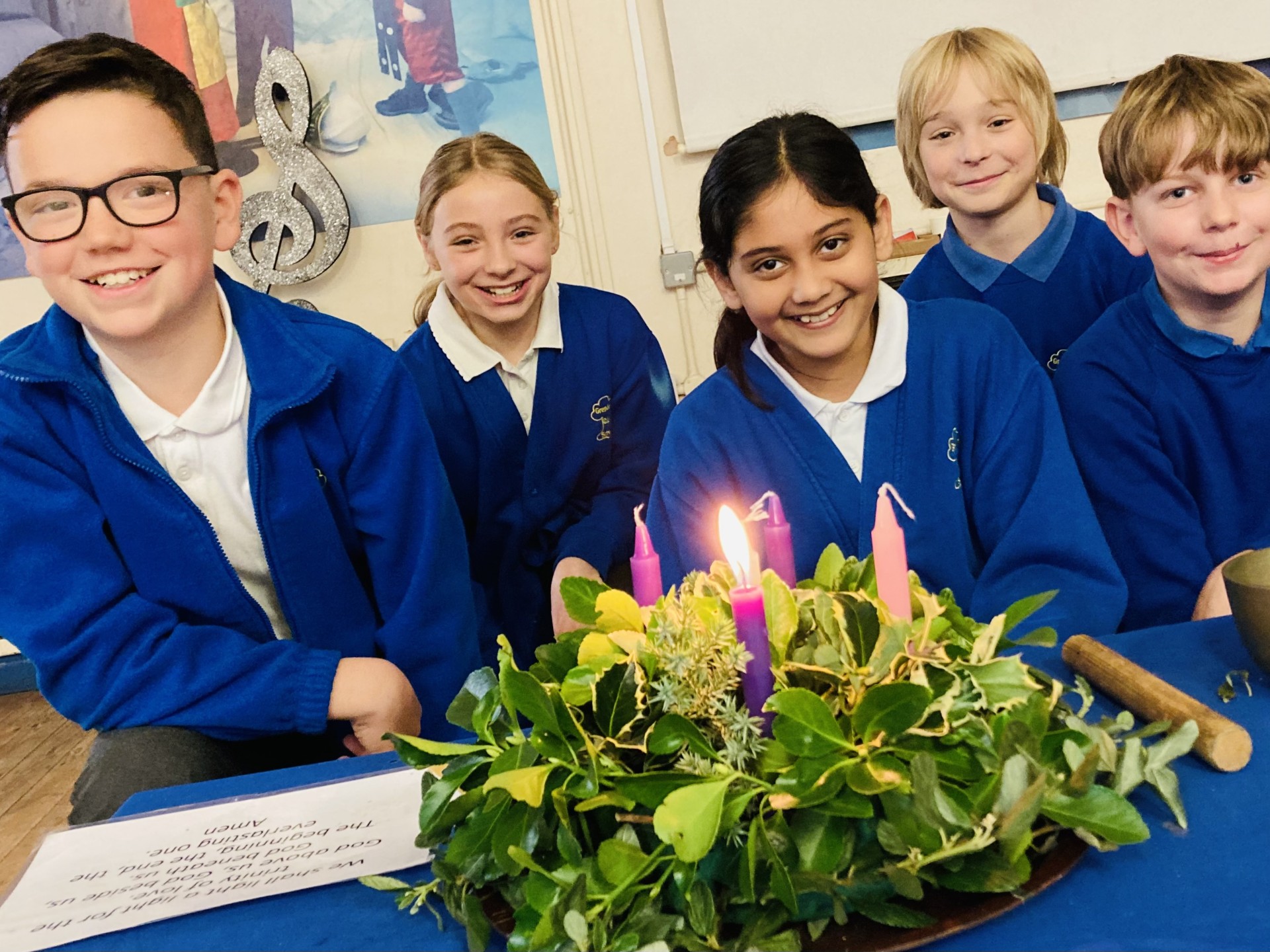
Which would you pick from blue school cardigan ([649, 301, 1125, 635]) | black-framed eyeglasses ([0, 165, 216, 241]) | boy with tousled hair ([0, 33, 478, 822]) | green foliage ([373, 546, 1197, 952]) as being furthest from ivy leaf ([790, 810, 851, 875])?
black-framed eyeglasses ([0, 165, 216, 241])

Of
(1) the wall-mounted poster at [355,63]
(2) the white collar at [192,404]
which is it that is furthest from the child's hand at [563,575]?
(1) the wall-mounted poster at [355,63]

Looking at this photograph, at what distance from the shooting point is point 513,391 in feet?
6.59

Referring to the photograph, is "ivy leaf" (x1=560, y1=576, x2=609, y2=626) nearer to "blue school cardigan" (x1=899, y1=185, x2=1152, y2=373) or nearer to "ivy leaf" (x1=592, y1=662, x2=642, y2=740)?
"ivy leaf" (x1=592, y1=662, x2=642, y2=740)

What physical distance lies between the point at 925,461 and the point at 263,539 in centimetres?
77

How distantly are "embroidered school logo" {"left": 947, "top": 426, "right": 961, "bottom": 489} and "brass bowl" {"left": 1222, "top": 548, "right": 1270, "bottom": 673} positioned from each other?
20.4 inches

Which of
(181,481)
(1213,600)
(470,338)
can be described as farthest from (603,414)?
(1213,600)

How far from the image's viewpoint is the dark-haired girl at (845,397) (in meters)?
1.29

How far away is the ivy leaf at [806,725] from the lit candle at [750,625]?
1.3 inches

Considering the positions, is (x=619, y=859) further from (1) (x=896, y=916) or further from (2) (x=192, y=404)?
(2) (x=192, y=404)

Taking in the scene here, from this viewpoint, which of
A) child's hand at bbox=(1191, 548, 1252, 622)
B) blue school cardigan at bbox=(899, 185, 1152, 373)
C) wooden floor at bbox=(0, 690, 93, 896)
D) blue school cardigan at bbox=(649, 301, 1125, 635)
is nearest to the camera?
child's hand at bbox=(1191, 548, 1252, 622)

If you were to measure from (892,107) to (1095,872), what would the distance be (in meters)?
3.02

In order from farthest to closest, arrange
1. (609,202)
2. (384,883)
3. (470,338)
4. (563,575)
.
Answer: (609,202)
(470,338)
(563,575)
(384,883)

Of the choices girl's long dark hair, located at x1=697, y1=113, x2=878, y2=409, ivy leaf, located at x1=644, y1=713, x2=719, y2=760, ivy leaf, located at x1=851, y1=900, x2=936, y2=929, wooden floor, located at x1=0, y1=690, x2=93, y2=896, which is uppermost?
girl's long dark hair, located at x1=697, y1=113, x2=878, y2=409

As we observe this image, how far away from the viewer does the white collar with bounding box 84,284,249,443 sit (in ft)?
4.36
